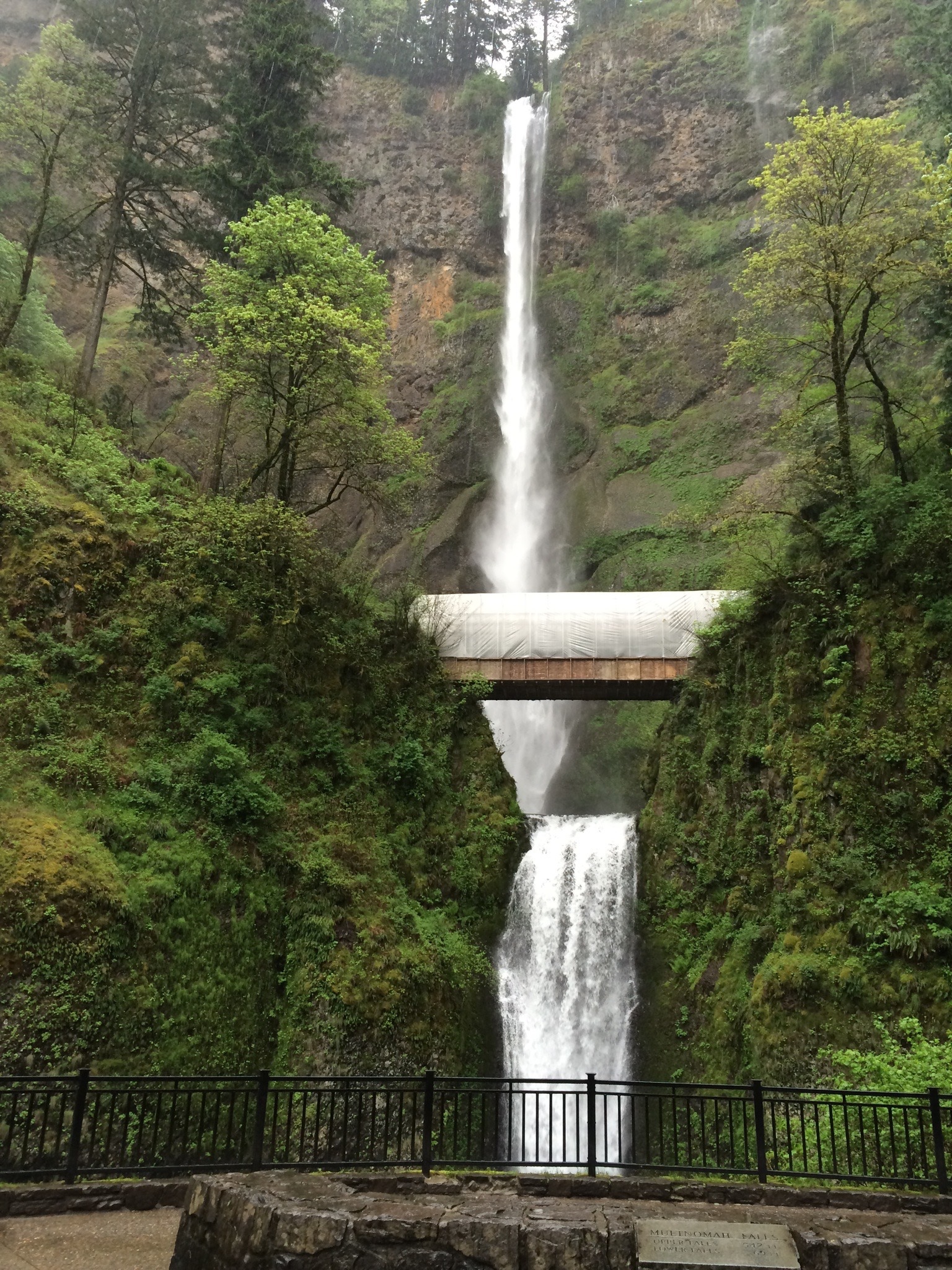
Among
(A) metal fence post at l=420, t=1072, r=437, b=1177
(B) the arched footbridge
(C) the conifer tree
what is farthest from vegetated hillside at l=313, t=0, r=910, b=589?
(A) metal fence post at l=420, t=1072, r=437, b=1177

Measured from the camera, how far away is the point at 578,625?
21.3 metres

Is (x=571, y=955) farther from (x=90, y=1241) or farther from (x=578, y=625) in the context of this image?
(x=90, y=1241)

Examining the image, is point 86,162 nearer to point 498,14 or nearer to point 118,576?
point 118,576

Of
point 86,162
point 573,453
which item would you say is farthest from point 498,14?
point 86,162

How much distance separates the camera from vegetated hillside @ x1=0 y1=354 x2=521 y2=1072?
11.7 m

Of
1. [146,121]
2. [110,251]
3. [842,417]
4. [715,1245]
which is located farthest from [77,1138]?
[146,121]

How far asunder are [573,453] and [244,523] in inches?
920

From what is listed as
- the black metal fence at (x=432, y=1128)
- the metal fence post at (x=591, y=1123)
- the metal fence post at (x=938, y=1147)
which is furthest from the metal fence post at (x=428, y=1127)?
the metal fence post at (x=938, y=1147)

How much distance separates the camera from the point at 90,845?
12.3 meters

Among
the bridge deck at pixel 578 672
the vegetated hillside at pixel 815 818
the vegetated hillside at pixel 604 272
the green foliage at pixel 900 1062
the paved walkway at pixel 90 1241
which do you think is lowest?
the paved walkway at pixel 90 1241

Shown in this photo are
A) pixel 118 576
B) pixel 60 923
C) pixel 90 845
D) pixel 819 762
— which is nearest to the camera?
pixel 60 923

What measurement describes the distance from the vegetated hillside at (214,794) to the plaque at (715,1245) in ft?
25.6

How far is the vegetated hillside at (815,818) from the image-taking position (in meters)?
12.1

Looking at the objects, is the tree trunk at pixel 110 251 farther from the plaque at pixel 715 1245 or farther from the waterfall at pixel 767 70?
the waterfall at pixel 767 70
